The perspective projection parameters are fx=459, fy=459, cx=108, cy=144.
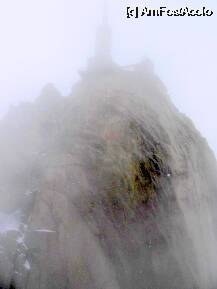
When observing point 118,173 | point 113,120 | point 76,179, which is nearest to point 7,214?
point 76,179

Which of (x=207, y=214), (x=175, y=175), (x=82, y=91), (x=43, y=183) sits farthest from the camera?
(x=82, y=91)

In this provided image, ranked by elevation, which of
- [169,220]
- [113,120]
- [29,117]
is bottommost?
[169,220]

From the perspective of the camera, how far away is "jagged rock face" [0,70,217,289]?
1447 inches

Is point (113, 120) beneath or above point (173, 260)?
above

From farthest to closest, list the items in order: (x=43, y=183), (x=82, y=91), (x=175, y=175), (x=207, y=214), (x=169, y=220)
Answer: (x=82, y=91) < (x=207, y=214) < (x=175, y=175) < (x=169, y=220) < (x=43, y=183)

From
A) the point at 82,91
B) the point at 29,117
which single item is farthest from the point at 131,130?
the point at 29,117

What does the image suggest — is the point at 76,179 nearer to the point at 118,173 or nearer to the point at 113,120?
the point at 118,173

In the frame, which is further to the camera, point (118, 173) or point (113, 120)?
point (113, 120)

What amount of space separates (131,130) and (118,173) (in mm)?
5642

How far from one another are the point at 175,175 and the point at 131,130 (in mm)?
6481

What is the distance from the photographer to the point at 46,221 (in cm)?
3741

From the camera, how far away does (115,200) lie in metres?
40.4

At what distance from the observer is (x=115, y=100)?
48.6 meters

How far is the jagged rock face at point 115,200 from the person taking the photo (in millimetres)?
36750
